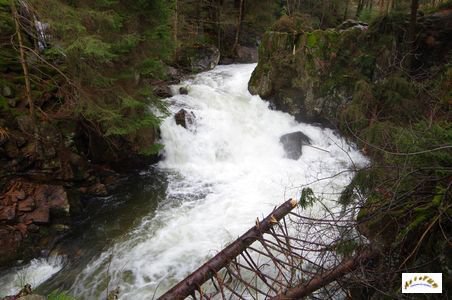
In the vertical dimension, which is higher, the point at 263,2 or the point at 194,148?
the point at 263,2

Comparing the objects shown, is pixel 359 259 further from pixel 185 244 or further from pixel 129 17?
pixel 129 17

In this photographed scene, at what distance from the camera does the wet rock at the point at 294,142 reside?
10.8m

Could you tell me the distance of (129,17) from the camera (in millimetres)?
7551

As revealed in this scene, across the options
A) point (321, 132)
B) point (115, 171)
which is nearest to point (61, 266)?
point (115, 171)

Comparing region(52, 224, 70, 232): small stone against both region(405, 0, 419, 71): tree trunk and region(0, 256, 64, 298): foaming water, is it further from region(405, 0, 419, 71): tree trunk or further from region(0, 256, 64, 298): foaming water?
region(405, 0, 419, 71): tree trunk

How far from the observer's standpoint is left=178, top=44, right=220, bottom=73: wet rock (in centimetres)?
1703

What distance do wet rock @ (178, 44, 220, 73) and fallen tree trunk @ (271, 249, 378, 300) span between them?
15136 millimetres

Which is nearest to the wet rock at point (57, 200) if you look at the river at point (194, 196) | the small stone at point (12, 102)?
the river at point (194, 196)

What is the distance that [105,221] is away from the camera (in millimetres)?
7164

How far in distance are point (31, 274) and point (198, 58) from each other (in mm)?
14379

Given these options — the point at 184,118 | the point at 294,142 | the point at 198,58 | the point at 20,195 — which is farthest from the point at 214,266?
the point at 198,58

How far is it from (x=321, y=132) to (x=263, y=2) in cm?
1299

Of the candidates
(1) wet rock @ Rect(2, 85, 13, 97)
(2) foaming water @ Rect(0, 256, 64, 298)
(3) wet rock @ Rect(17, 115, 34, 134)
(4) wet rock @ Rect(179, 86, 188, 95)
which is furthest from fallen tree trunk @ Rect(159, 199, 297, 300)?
(4) wet rock @ Rect(179, 86, 188, 95)

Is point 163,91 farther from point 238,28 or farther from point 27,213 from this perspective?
point 238,28
